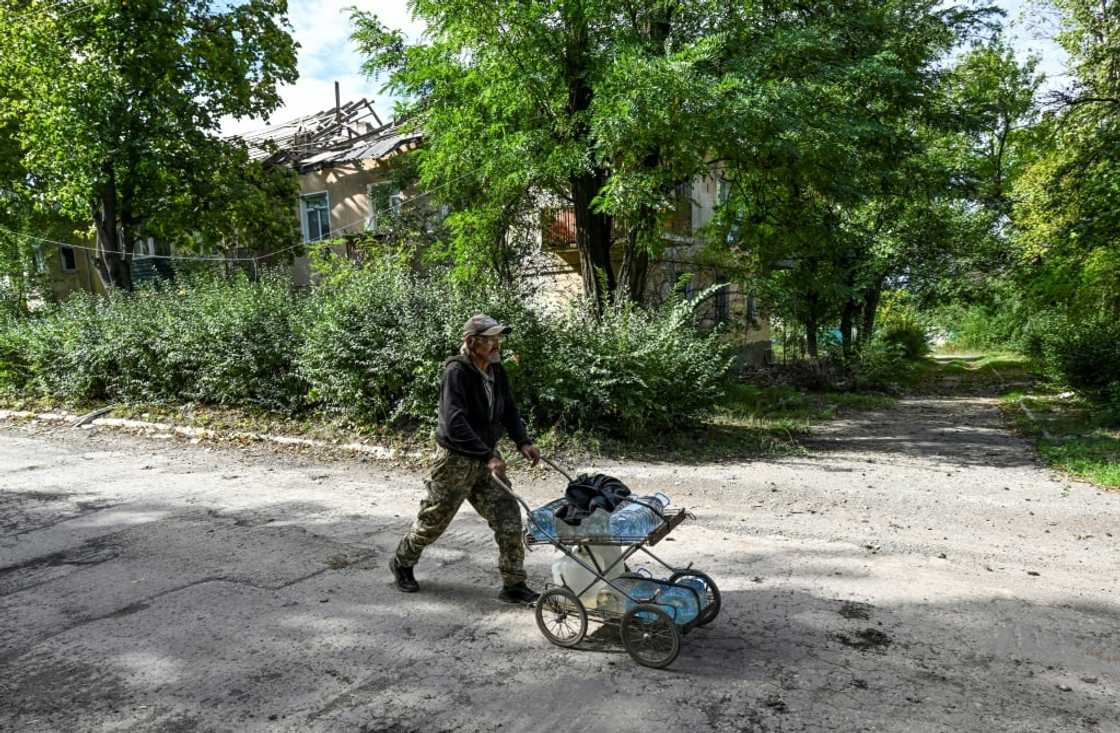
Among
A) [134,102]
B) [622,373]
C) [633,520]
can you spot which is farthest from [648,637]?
[134,102]

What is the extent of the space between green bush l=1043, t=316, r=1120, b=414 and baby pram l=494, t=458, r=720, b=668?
1160cm

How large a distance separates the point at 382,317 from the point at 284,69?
13873mm

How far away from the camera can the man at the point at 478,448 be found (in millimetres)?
4730

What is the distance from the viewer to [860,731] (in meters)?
3.39

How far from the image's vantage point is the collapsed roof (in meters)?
23.0

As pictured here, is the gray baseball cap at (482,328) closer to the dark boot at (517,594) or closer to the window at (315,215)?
the dark boot at (517,594)

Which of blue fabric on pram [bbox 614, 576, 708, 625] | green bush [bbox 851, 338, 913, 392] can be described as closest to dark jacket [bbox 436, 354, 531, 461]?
blue fabric on pram [bbox 614, 576, 708, 625]

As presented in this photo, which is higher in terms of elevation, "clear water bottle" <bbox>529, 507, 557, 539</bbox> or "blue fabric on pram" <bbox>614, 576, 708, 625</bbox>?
"clear water bottle" <bbox>529, 507, 557, 539</bbox>

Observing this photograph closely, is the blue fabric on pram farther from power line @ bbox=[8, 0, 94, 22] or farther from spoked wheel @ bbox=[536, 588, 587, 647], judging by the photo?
power line @ bbox=[8, 0, 94, 22]

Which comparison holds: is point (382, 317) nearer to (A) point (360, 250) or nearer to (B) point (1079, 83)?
(A) point (360, 250)

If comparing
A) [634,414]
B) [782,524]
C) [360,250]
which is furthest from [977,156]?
[782,524]

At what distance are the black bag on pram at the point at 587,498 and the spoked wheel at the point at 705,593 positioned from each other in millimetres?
629

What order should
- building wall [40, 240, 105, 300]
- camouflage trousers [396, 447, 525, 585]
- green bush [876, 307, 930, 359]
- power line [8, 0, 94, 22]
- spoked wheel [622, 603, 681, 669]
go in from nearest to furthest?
spoked wheel [622, 603, 681, 669]
camouflage trousers [396, 447, 525, 585]
power line [8, 0, 94, 22]
green bush [876, 307, 930, 359]
building wall [40, 240, 105, 300]

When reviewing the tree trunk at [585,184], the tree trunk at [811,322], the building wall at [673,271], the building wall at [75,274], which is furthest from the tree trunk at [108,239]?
the tree trunk at [811,322]
